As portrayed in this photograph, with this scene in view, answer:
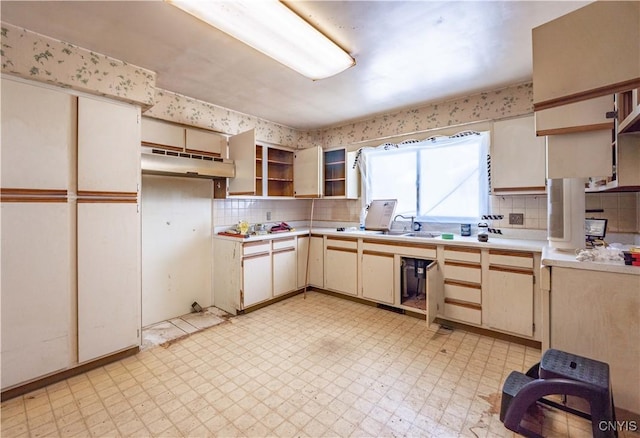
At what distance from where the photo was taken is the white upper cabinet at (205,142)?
3.21 meters

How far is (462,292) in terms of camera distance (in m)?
2.84

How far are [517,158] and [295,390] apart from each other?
2.85 m

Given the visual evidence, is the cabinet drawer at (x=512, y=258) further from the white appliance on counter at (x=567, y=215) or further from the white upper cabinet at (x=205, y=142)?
the white upper cabinet at (x=205, y=142)

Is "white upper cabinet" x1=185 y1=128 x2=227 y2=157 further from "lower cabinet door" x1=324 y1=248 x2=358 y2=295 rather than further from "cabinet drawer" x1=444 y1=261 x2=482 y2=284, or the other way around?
"cabinet drawer" x1=444 y1=261 x2=482 y2=284

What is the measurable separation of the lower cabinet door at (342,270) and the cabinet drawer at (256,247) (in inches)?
34.8

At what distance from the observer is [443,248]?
2.94 m

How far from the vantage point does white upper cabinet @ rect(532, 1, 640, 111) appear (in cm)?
109

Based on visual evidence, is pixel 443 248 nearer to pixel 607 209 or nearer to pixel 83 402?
pixel 607 209

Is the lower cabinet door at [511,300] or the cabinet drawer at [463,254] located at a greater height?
the cabinet drawer at [463,254]

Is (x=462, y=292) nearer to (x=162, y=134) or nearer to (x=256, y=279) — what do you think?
(x=256, y=279)

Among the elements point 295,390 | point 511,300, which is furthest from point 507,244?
point 295,390

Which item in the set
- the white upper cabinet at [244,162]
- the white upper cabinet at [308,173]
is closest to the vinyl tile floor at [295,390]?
the white upper cabinet at [244,162]

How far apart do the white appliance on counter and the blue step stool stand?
85 centimetres

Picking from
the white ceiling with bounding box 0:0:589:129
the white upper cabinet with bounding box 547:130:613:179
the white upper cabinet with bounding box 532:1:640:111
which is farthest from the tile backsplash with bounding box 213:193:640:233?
the white upper cabinet with bounding box 532:1:640:111
